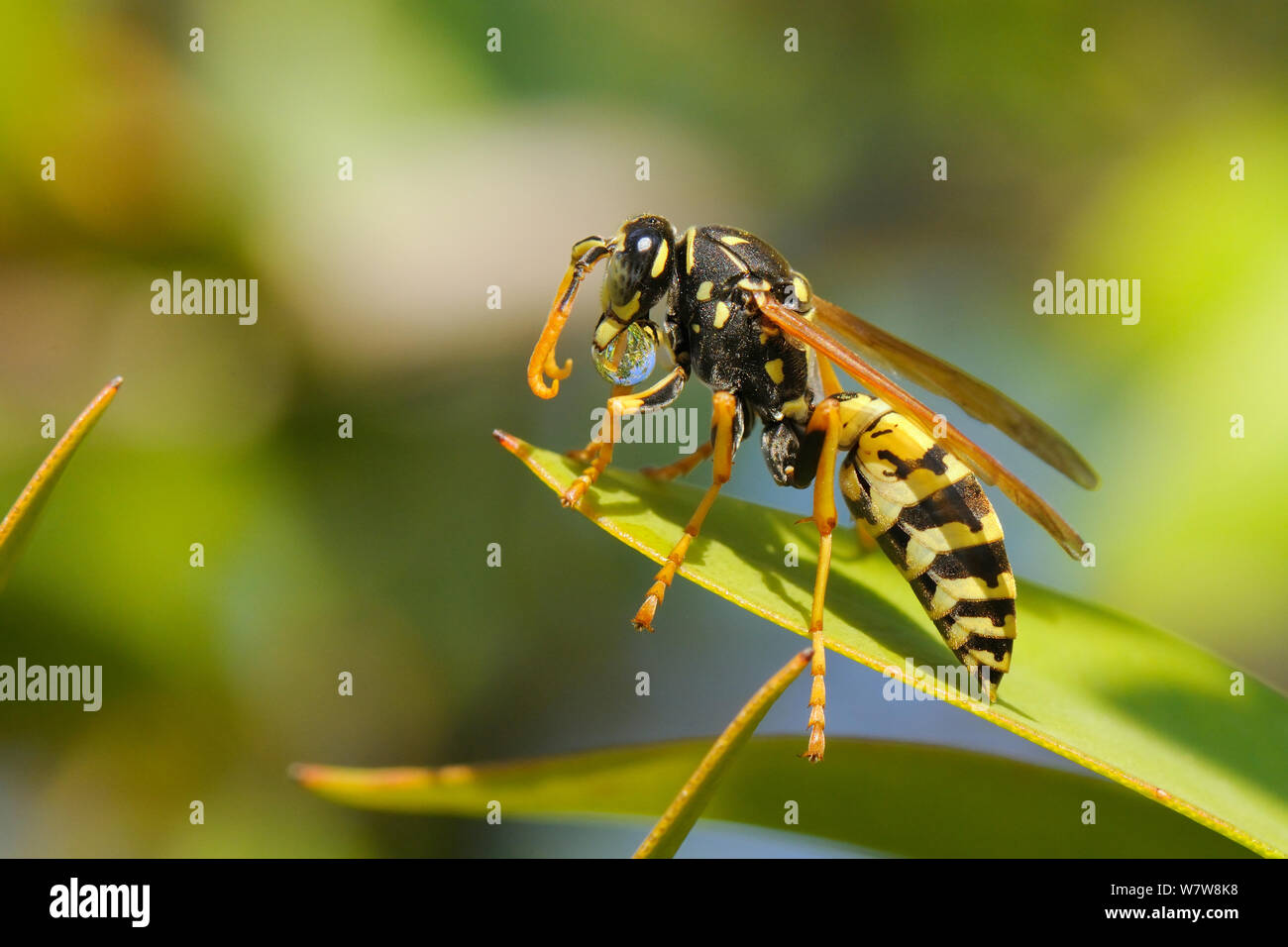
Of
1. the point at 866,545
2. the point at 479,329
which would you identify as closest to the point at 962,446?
→ the point at 866,545

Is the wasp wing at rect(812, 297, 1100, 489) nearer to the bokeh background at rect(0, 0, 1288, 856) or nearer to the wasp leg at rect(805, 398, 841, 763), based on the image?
the wasp leg at rect(805, 398, 841, 763)

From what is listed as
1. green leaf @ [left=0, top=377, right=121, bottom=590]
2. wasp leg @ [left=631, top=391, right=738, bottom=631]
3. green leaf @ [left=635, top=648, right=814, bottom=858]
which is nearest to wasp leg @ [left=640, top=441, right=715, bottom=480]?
wasp leg @ [left=631, top=391, right=738, bottom=631]

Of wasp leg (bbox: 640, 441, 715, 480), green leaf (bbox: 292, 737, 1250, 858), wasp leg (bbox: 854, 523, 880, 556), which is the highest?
wasp leg (bbox: 640, 441, 715, 480)

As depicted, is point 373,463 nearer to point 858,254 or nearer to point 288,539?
point 288,539

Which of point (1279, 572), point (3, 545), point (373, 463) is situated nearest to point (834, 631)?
point (3, 545)

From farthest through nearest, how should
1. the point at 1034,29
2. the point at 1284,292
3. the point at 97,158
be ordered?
1. the point at 1034,29
2. the point at 1284,292
3. the point at 97,158
